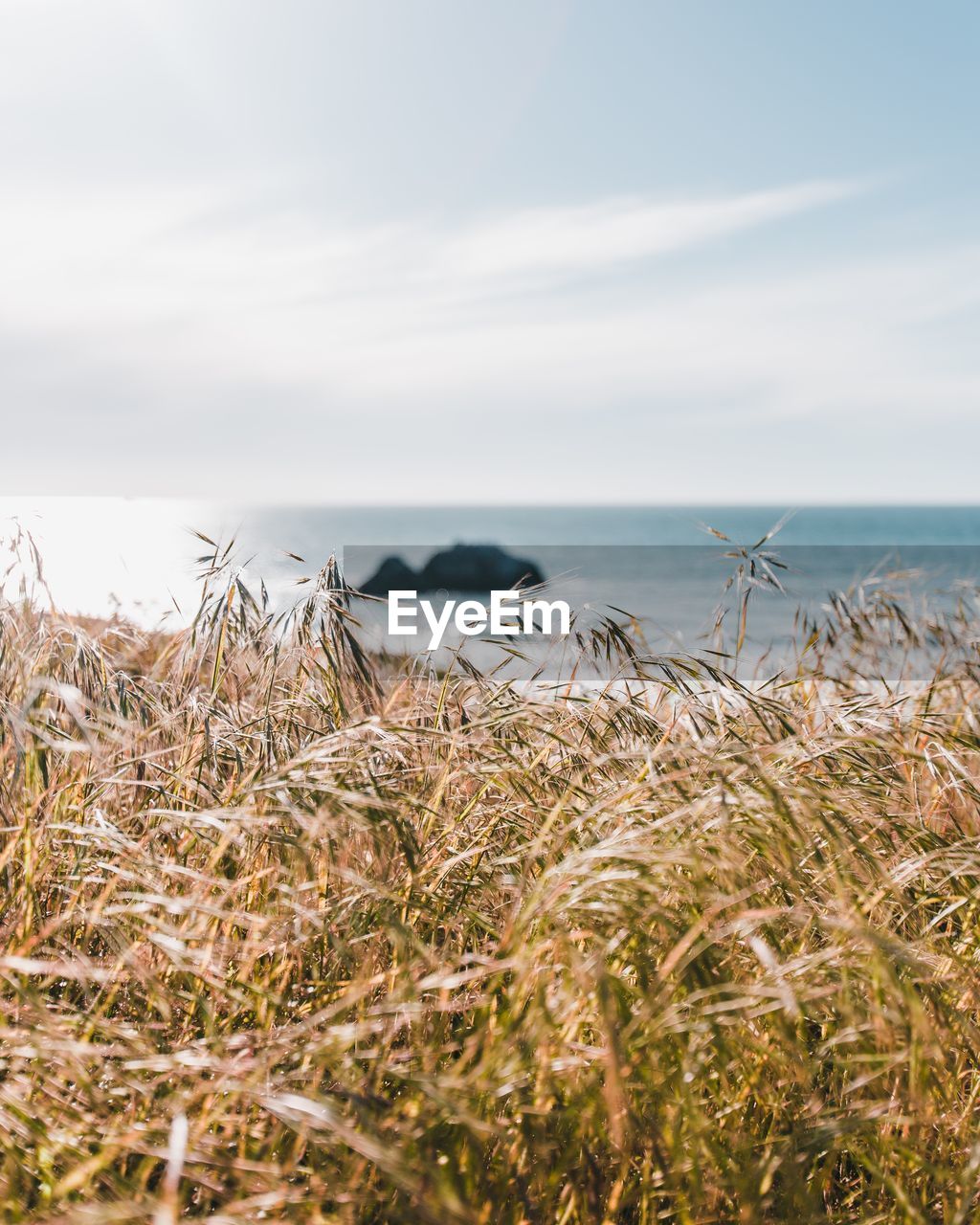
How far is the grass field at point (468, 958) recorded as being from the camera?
1.23 m

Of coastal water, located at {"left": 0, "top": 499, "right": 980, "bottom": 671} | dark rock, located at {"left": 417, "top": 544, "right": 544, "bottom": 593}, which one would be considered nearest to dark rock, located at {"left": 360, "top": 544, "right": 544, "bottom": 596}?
dark rock, located at {"left": 417, "top": 544, "right": 544, "bottom": 593}

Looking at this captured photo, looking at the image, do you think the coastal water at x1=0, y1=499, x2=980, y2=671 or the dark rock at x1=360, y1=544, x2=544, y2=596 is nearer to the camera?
the coastal water at x1=0, y1=499, x2=980, y2=671

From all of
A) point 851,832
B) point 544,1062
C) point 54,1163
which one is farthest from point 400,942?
point 851,832

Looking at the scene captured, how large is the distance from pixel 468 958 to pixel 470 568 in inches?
1213

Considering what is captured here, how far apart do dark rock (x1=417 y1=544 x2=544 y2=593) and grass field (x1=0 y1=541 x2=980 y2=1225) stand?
28.3 m

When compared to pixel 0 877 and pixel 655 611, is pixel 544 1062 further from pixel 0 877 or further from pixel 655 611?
pixel 655 611

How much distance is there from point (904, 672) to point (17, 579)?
9.79 ft

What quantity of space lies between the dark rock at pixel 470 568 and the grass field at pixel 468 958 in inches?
1114

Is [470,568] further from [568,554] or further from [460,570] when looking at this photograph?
[568,554]

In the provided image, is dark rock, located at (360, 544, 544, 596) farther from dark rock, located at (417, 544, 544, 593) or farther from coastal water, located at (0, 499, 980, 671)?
coastal water, located at (0, 499, 980, 671)

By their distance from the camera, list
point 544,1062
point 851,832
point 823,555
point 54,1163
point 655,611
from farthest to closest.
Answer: point 823,555
point 655,611
point 851,832
point 54,1163
point 544,1062

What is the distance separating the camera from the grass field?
1.23 m

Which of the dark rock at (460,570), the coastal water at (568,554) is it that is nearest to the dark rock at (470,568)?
the dark rock at (460,570)

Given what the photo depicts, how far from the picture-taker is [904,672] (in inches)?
141
